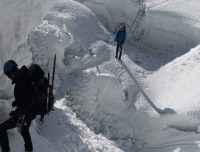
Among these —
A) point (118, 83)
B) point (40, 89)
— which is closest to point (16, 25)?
point (40, 89)

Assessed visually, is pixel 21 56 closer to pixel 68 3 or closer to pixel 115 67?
pixel 115 67

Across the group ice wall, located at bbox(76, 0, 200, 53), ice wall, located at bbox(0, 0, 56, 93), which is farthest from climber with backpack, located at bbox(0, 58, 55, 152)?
ice wall, located at bbox(76, 0, 200, 53)

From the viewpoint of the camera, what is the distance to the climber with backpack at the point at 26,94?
4977mm

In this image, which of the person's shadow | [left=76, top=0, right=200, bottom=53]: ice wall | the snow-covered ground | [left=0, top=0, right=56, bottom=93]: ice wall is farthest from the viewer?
[left=76, top=0, right=200, bottom=53]: ice wall

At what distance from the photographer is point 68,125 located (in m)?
8.70

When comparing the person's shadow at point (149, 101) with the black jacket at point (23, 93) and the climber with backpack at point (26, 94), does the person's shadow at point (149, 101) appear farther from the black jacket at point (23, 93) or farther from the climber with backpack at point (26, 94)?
the black jacket at point (23, 93)

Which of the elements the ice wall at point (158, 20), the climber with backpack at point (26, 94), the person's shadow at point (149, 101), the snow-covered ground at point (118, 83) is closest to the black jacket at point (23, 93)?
the climber with backpack at point (26, 94)

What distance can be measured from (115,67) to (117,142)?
3116mm

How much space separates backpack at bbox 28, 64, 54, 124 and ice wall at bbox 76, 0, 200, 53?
9443 millimetres

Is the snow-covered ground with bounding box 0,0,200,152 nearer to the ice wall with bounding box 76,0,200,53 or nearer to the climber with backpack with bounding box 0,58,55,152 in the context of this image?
the ice wall with bounding box 76,0,200,53

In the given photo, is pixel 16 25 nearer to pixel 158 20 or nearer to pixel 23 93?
pixel 23 93

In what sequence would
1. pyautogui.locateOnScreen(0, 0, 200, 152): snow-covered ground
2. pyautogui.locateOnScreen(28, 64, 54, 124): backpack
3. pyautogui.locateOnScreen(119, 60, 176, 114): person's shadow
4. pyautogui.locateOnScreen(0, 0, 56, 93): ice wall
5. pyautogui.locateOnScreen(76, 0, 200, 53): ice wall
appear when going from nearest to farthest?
pyautogui.locateOnScreen(28, 64, 54, 124): backpack
pyautogui.locateOnScreen(0, 0, 56, 93): ice wall
pyautogui.locateOnScreen(0, 0, 200, 152): snow-covered ground
pyautogui.locateOnScreen(119, 60, 176, 114): person's shadow
pyautogui.locateOnScreen(76, 0, 200, 53): ice wall

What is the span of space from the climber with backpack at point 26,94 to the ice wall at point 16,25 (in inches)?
54.2

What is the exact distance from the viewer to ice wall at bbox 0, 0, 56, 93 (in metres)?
6.18
